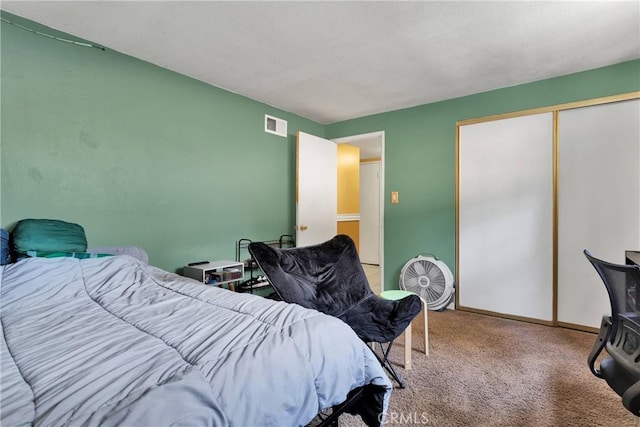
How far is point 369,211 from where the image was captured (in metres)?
6.34

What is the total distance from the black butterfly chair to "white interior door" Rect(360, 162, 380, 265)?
3.82m

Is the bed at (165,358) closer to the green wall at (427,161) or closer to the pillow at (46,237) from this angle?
the pillow at (46,237)

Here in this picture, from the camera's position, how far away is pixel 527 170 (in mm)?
2936

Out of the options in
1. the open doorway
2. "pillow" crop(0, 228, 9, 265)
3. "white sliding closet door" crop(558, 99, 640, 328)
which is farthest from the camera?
the open doorway

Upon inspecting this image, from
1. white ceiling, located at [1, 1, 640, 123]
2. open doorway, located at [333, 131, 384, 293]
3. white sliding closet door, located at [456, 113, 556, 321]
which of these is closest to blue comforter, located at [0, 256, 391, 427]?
white ceiling, located at [1, 1, 640, 123]

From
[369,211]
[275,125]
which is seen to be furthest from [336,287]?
[369,211]

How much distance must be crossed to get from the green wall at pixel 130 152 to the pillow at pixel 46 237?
158 millimetres

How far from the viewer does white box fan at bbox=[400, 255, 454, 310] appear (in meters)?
3.19

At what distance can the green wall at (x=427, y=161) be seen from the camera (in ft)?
9.90

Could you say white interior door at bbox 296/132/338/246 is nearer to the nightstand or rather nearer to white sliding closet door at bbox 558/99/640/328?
the nightstand

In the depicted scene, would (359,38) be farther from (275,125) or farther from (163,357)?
(163,357)

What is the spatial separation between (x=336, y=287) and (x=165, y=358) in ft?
4.96

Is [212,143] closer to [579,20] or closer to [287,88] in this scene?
[287,88]

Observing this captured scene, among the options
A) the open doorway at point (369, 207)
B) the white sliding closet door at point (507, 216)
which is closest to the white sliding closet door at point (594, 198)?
the white sliding closet door at point (507, 216)
